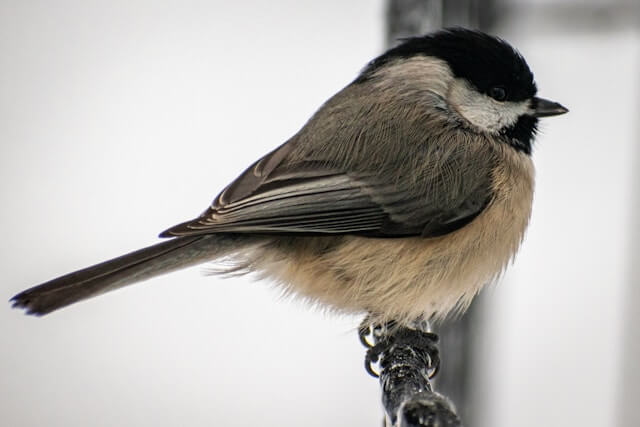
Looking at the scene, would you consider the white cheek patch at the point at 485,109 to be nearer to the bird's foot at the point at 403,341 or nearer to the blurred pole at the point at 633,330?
the bird's foot at the point at 403,341

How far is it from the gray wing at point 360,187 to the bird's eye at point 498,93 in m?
0.13

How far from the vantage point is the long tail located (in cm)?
135

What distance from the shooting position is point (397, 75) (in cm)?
181

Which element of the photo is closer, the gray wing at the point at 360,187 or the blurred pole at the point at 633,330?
the gray wing at the point at 360,187

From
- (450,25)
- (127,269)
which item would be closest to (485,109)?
(450,25)

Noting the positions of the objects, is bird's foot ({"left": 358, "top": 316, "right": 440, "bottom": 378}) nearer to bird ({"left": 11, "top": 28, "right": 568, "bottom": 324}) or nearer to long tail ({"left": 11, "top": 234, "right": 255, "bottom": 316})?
bird ({"left": 11, "top": 28, "right": 568, "bottom": 324})

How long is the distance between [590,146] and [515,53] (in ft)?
4.60

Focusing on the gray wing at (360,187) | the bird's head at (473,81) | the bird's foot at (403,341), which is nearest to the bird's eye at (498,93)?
the bird's head at (473,81)

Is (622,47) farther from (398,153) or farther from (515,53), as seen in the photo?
(398,153)

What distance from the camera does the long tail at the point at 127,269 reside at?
1.35 meters

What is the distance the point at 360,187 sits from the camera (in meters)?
1.65

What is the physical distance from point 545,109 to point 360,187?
475mm

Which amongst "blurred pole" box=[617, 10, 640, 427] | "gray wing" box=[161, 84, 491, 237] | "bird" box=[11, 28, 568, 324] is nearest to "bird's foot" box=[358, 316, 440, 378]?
"bird" box=[11, 28, 568, 324]

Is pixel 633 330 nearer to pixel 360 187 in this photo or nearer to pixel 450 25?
pixel 450 25
